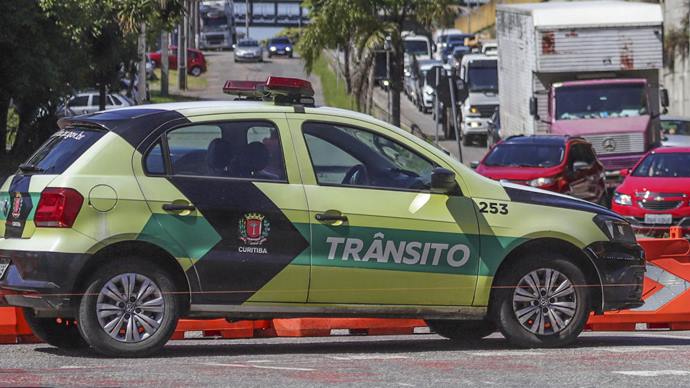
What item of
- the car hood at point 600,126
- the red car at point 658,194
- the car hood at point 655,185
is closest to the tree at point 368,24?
the car hood at point 600,126

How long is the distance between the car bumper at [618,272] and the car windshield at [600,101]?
1915 cm

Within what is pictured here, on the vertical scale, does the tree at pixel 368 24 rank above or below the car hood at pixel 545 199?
above

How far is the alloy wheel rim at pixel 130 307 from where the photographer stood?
9031mm

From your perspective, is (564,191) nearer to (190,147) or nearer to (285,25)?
(190,147)

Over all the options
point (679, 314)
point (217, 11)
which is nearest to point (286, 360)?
point (679, 314)

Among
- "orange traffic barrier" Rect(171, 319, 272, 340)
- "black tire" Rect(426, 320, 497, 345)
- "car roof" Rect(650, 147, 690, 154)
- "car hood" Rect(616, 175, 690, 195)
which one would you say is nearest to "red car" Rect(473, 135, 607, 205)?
"car hood" Rect(616, 175, 690, 195)

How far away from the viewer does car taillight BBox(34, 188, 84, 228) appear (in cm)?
888

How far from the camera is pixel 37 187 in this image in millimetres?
9047

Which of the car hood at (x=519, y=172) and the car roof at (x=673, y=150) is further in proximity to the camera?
the car hood at (x=519, y=172)

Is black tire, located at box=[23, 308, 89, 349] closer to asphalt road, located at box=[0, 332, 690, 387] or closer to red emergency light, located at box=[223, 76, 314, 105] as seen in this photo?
asphalt road, located at box=[0, 332, 690, 387]

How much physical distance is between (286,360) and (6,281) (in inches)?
72.1

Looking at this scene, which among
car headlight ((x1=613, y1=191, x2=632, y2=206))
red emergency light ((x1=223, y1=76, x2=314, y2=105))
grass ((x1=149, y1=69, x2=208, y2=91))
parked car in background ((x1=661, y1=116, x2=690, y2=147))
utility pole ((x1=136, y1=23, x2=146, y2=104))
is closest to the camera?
red emergency light ((x1=223, y1=76, x2=314, y2=105))

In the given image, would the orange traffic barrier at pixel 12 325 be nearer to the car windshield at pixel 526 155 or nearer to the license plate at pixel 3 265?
the license plate at pixel 3 265

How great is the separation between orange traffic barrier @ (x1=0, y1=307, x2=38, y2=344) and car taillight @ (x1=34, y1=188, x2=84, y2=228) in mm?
1575
